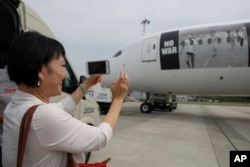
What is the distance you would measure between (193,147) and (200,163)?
1.51 m

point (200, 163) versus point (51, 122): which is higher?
point (51, 122)

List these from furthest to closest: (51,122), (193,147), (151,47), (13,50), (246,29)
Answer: (151,47), (246,29), (193,147), (13,50), (51,122)

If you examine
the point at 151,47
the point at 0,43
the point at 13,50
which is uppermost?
the point at 151,47

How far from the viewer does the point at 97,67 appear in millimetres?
2395

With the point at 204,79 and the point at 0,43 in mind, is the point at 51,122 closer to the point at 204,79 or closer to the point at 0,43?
the point at 0,43

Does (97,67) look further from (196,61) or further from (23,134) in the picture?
(196,61)

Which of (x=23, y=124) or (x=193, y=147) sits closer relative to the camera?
(x=23, y=124)

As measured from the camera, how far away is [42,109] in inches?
53.9

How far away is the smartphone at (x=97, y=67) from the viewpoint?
2.37 m

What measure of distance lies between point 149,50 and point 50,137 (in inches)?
523

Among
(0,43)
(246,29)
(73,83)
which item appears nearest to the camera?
(0,43)

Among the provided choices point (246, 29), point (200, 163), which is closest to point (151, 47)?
point (246, 29)

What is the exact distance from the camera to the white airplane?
1228 cm

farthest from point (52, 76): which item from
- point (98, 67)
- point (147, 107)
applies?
point (147, 107)
